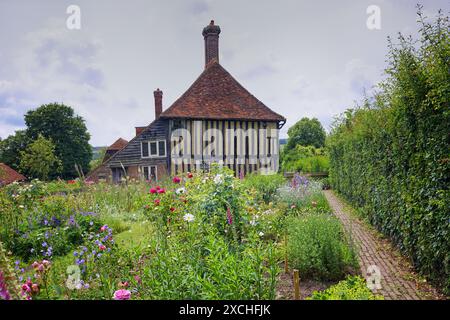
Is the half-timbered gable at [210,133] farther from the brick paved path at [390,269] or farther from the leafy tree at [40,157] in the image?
the brick paved path at [390,269]

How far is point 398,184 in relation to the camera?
4.74 m

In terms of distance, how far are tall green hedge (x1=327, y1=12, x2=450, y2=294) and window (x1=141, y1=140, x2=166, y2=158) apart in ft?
37.4

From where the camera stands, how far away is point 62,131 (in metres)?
24.5

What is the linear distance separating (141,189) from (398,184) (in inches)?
294

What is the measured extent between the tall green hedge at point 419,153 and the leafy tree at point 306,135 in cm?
2594

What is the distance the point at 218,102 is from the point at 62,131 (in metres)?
14.9

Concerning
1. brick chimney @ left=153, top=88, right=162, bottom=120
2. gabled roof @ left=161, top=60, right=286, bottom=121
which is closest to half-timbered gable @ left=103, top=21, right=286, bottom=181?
gabled roof @ left=161, top=60, right=286, bottom=121

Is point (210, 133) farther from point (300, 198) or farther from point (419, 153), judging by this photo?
point (419, 153)

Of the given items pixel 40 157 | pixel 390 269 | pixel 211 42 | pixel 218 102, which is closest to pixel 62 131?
pixel 40 157

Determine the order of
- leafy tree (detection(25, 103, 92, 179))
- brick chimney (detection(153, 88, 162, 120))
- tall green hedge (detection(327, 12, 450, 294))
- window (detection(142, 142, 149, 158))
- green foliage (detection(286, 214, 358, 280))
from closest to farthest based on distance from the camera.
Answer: tall green hedge (detection(327, 12, 450, 294)) → green foliage (detection(286, 214, 358, 280)) → window (detection(142, 142, 149, 158)) → brick chimney (detection(153, 88, 162, 120)) → leafy tree (detection(25, 103, 92, 179))

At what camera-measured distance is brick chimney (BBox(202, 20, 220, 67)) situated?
55.1 feet

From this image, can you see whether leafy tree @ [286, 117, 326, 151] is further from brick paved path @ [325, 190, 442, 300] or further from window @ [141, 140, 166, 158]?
brick paved path @ [325, 190, 442, 300]
